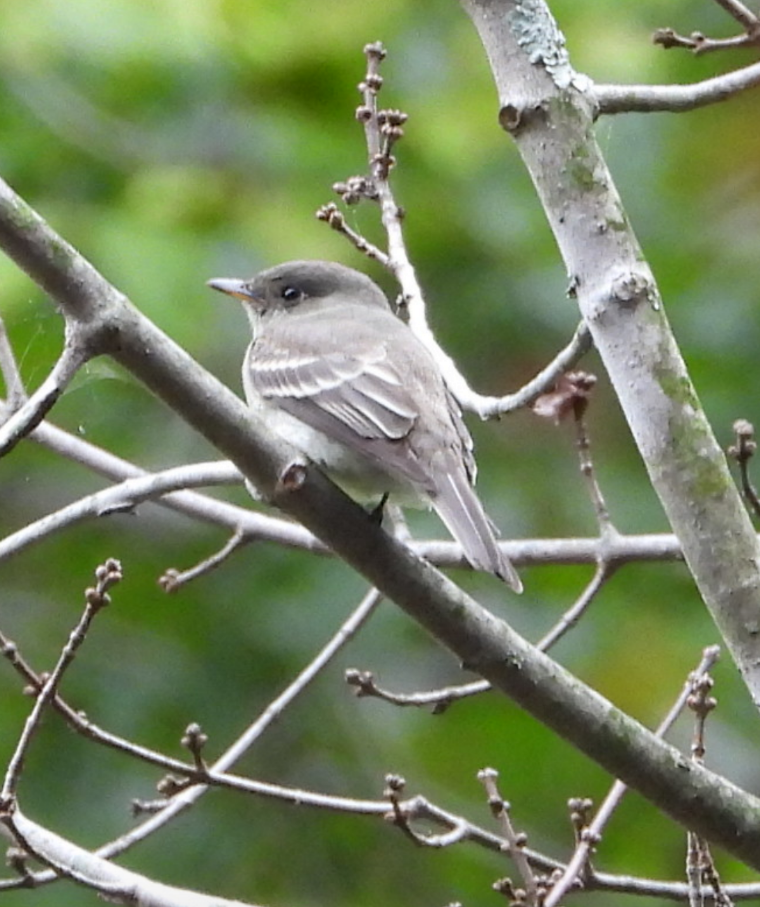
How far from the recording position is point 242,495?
230 inches

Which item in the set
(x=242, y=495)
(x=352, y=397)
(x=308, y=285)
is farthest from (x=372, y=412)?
(x=242, y=495)

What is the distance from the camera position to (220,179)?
590 cm

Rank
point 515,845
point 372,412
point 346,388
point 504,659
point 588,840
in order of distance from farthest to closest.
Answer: point 346,388 → point 372,412 → point 588,840 → point 515,845 → point 504,659

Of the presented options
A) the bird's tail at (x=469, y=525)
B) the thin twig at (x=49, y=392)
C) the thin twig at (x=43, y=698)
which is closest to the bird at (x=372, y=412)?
the bird's tail at (x=469, y=525)

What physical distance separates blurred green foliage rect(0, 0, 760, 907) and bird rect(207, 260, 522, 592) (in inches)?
57.8

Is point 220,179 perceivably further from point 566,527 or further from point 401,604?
point 401,604

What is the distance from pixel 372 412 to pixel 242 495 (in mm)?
2338

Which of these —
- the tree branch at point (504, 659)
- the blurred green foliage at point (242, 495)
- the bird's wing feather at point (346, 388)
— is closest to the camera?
the tree branch at point (504, 659)

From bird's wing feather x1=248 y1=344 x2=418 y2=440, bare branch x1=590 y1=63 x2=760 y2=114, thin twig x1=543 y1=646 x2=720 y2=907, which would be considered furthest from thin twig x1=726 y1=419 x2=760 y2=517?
bird's wing feather x1=248 y1=344 x2=418 y2=440

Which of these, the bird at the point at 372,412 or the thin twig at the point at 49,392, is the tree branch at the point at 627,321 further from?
the thin twig at the point at 49,392

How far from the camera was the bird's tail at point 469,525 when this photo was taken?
3.10 metres

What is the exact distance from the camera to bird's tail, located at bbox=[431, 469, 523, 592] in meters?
3.10

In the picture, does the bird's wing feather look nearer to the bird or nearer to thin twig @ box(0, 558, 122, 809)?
the bird

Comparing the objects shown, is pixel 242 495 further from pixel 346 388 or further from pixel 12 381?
pixel 12 381
